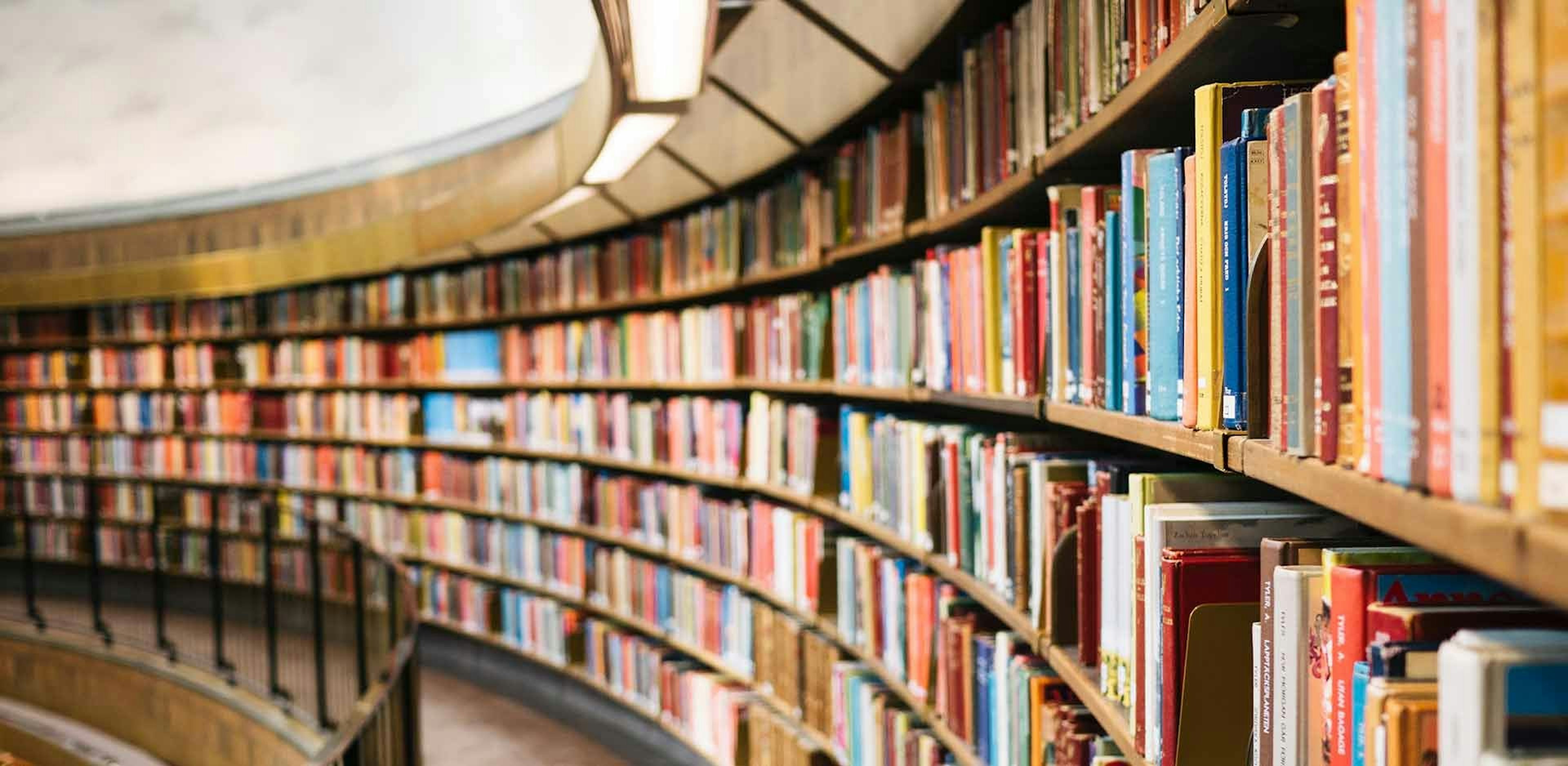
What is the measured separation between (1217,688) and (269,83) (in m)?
7.17

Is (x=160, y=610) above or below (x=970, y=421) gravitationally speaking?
below

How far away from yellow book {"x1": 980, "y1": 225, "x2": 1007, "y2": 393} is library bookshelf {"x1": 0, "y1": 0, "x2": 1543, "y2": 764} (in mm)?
50

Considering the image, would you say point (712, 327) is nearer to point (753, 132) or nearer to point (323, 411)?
point (753, 132)

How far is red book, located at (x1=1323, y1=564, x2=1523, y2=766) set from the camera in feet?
3.20

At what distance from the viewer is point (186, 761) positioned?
634 centimetres

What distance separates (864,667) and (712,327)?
62.0 inches

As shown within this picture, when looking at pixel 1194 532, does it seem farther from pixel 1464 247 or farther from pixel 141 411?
pixel 141 411

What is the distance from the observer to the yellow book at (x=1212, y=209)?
1.25 m

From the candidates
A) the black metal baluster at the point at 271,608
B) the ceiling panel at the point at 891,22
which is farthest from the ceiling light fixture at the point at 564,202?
the black metal baluster at the point at 271,608

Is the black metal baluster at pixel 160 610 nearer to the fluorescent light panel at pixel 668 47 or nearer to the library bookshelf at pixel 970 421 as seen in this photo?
the library bookshelf at pixel 970 421

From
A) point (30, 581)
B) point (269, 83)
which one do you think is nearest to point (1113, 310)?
point (269, 83)

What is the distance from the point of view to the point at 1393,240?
2.82 feet

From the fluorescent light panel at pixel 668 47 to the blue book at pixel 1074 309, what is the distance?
82 centimetres

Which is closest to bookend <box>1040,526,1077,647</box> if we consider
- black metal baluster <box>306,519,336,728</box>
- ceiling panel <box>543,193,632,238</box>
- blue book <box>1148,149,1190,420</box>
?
blue book <box>1148,149,1190,420</box>
